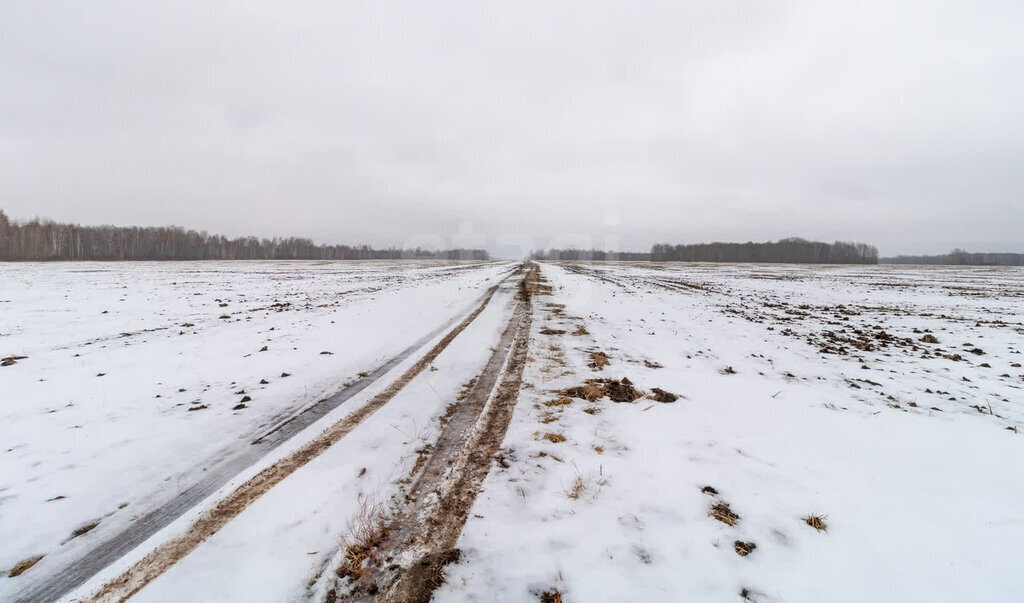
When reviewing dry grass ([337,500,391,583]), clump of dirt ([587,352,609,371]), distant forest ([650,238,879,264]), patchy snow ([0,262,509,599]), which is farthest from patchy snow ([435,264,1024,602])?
distant forest ([650,238,879,264])

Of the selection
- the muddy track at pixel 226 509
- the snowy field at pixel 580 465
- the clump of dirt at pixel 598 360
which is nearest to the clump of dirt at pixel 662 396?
the snowy field at pixel 580 465

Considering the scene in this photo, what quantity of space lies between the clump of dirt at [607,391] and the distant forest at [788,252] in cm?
15707

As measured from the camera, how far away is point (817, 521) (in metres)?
3.10

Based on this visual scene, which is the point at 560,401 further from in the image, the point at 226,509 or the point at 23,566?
the point at 23,566

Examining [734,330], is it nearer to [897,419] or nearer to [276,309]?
[897,419]

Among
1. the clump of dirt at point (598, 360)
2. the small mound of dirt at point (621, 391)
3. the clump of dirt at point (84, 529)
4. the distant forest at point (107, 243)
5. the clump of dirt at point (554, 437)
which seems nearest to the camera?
the clump of dirt at point (84, 529)

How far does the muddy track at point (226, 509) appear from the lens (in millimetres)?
2502

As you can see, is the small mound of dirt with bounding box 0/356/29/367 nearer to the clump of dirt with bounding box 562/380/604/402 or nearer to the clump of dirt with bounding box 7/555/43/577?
the clump of dirt with bounding box 7/555/43/577

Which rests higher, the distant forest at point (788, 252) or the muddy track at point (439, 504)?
the distant forest at point (788, 252)

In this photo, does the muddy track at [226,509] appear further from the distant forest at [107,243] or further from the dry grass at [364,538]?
the distant forest at [107,243]

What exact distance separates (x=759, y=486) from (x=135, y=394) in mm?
8392

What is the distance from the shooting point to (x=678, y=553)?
2.79 metres

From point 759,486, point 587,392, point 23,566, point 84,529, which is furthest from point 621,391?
point 23,566

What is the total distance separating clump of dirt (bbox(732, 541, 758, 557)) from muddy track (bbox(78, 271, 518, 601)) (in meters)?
3.93
